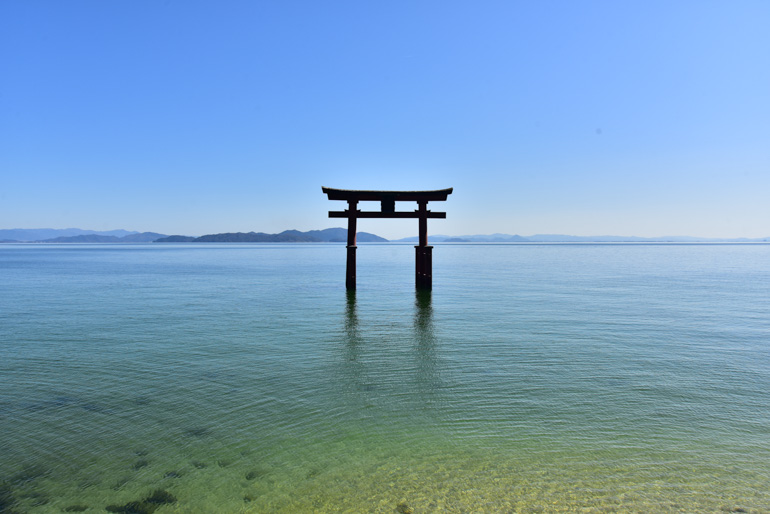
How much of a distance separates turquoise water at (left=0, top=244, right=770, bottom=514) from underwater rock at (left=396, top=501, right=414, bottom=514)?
0.02 meters

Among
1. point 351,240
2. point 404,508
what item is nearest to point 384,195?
point 351,240

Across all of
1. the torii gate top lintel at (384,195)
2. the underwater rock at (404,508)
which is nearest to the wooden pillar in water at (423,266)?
the torii gate top lintel at (384,195)

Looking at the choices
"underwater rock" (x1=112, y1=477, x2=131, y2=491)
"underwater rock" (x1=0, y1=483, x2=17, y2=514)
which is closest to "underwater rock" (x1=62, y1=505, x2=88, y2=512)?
"underwater rock" (x1=112, y1=477, x2=131, y2=491)

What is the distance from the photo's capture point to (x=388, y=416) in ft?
23.0

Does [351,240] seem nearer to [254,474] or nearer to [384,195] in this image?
[384,195]

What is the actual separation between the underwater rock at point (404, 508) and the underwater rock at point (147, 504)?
2380 millimetres

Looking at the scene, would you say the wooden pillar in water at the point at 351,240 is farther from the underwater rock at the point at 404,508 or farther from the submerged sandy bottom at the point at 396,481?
the underwater rock at the point at 404,508

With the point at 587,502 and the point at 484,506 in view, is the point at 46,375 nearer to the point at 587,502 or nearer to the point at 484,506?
the point at 484,506

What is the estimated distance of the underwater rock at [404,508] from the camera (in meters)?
4.42

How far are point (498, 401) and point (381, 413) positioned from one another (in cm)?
205

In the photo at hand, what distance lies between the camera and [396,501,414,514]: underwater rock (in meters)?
4.42

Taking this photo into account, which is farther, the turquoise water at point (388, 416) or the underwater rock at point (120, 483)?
the underwater rock at point (120, 483)

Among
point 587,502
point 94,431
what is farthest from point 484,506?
point 94,431

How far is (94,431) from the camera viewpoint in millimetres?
6422
